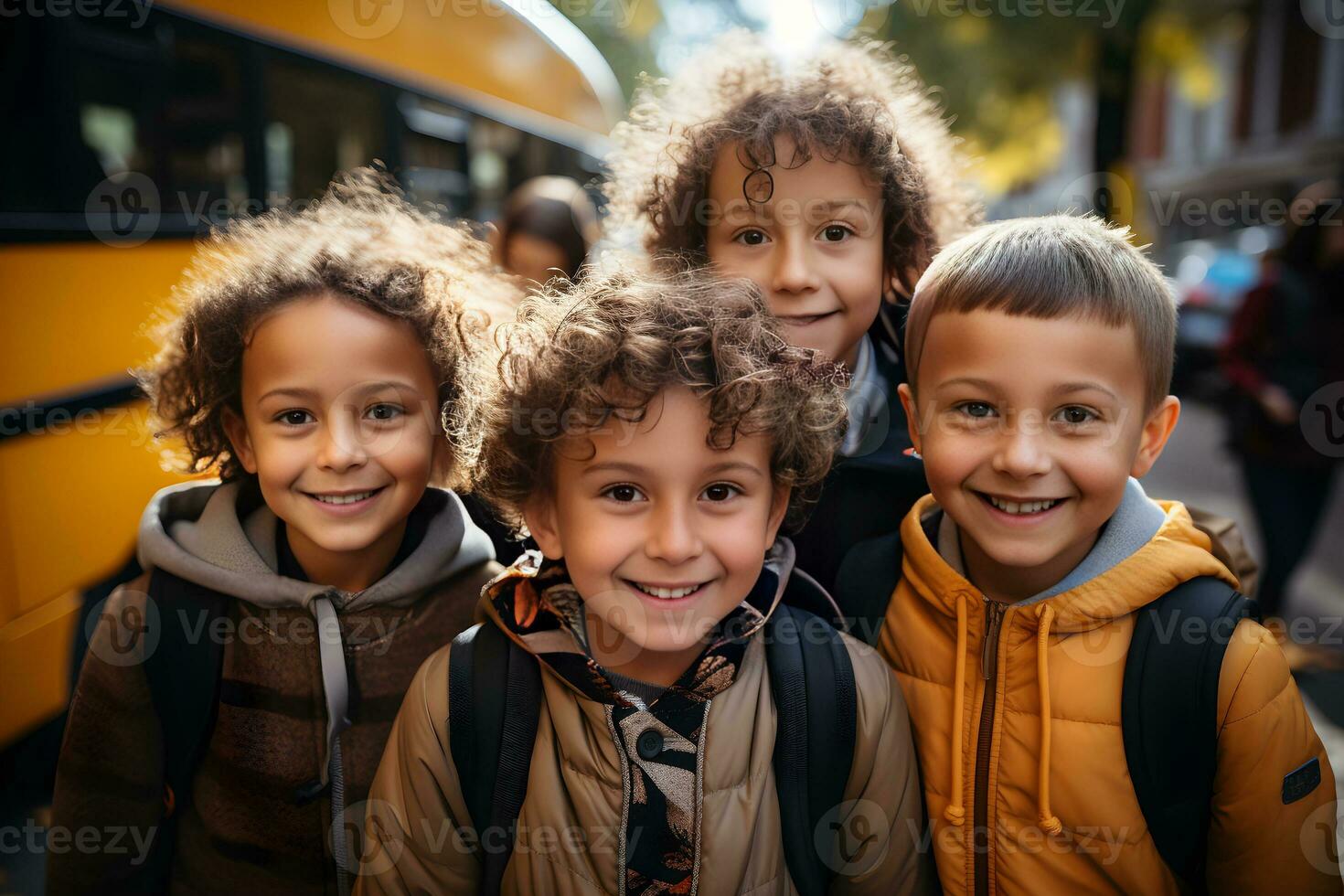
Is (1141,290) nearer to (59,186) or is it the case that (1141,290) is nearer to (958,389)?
(958,389)

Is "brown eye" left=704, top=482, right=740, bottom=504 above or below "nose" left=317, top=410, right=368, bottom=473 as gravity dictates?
below

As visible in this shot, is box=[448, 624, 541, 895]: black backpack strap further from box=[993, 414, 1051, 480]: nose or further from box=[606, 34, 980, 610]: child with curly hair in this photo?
box=[993, 414, 1051, 480]: nose

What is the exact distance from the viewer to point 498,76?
6.62 metres

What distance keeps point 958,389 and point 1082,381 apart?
0.21 metres

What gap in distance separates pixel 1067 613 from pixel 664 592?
724mm

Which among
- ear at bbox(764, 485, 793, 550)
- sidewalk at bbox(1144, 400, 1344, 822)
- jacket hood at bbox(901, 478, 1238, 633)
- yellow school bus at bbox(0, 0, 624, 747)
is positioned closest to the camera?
jacket hood at bbox(901, 478, 1238, 633)

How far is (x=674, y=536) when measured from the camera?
5.41 ft

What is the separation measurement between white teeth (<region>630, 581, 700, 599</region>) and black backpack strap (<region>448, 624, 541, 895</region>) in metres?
0.25

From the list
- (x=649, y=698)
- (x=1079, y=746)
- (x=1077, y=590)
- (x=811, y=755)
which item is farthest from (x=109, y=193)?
(x=1079, y=746)

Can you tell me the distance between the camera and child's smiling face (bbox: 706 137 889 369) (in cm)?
213

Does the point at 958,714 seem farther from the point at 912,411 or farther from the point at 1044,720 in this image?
the point at 912,411

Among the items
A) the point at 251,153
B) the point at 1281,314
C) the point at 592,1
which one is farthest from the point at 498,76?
the point at 592,1

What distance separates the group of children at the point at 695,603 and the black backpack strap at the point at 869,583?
0.01 metres

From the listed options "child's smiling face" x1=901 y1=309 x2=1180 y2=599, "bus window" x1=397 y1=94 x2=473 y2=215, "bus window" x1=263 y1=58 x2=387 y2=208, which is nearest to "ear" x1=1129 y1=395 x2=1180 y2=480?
"child's smiling face" x1=901 y1=309 x2=1180 y2=599
